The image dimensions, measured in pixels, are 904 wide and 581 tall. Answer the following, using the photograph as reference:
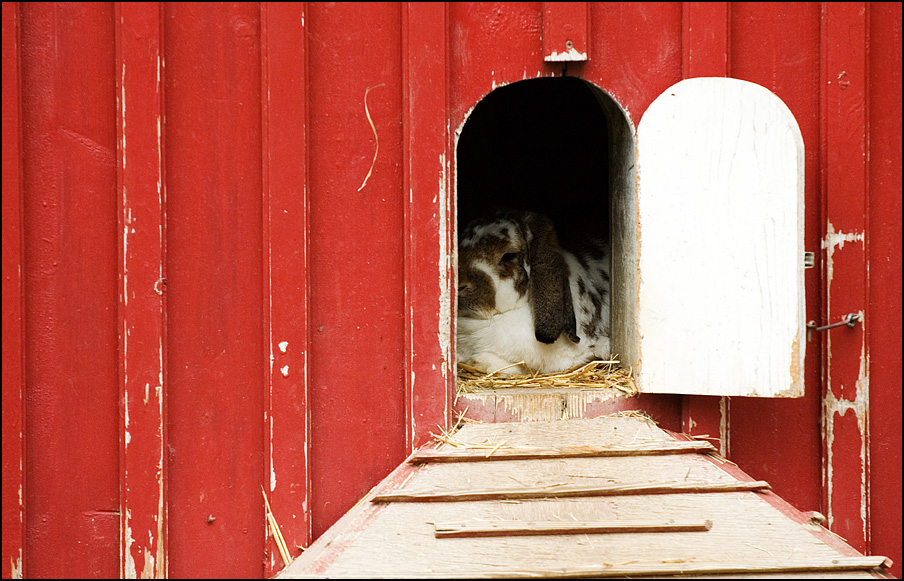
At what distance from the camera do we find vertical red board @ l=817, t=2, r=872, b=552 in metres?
3.06

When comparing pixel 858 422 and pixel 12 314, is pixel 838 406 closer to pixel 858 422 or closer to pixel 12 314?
pixel 858 422

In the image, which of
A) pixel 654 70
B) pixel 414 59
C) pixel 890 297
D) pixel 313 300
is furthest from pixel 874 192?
pixel 313 300

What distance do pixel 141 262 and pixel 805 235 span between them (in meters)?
2.81

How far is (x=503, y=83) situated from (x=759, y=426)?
186 centimetres

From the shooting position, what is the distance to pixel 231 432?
9.88 feet

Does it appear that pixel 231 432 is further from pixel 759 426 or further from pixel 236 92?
pixel 759 426

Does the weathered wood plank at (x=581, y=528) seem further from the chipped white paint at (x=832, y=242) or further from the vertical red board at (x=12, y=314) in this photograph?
the vertical red board at (x=12, y=314)

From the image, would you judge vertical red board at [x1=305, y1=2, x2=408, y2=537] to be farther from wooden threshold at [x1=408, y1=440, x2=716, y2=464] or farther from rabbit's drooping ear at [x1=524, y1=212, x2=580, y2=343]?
rabbit's drooping ear at [x1=524, y1=212, x2=580, y2=343]

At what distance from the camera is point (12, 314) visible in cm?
294

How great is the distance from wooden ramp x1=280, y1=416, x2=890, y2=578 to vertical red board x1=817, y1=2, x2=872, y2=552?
0.83 meters

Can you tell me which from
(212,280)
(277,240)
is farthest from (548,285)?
(212,280)

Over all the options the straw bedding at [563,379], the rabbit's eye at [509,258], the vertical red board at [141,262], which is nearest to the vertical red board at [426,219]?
→ the straw bedding at [563,379]

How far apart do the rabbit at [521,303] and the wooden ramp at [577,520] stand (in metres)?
0.96

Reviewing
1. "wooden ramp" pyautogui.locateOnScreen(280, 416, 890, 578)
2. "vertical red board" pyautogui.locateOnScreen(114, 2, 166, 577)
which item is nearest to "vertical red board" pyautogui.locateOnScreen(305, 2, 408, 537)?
"wooden ramp" pyautogui.locateOnScreen(280, 416, 890, 578)
